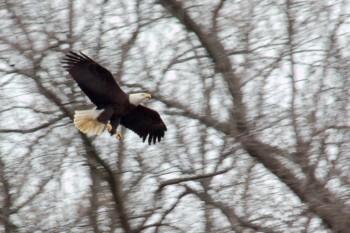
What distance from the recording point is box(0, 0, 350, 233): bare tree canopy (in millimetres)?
11844

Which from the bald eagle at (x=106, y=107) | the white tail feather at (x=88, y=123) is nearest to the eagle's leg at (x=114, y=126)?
the bald eagle at (x=106, y=107)

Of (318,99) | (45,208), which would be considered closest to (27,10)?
(45,208)

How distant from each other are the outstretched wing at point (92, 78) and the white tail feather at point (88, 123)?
0.66 ft

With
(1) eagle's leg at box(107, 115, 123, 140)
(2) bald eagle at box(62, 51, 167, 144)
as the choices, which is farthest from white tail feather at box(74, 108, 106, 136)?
(1) eagle's leg at box(107, 115, 123, 140)

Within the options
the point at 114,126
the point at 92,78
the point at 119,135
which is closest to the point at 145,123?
the point at 114,126

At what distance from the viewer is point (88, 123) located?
41.7 ft

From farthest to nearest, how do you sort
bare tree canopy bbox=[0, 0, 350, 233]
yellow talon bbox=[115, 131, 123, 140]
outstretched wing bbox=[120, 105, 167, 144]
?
outstretched wing bbox=[120, 105, 167, 144]
yellow talon bbox=[115, 131, 123, 140]
bare tree canopy bbox=[0, 0, 350, 233]

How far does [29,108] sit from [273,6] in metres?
3.05

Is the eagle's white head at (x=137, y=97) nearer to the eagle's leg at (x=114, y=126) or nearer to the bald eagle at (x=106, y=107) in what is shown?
the bald eagle at (x=106, y=107)

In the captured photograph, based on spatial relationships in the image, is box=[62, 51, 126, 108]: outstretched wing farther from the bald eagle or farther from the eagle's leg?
the eagle's leg

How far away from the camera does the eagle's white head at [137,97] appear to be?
1241 cm

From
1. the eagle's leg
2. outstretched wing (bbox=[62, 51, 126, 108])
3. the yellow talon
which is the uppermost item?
outstretched wing (bbox=[62, 51, 126, 108])

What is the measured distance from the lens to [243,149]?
12281 millimetres

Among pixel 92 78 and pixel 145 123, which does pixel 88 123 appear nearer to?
pixel 92 78
